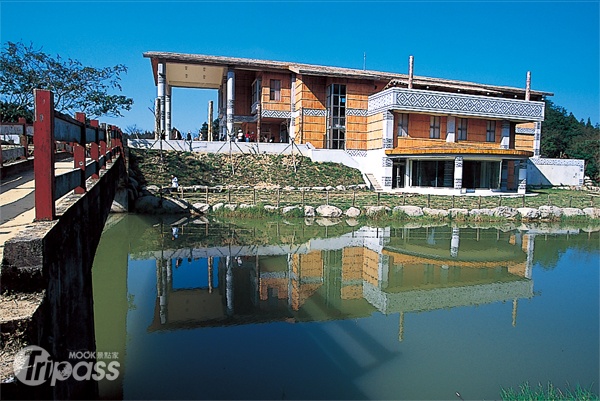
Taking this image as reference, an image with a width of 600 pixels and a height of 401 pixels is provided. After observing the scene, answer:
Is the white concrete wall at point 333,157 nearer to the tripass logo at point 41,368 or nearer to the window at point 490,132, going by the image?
the window at point 490,132

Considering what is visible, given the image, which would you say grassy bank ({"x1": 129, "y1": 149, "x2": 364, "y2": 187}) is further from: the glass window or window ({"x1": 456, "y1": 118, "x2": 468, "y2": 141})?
window ({"x1": 456, "y1": 118, "x2": 468, "y2": 141})

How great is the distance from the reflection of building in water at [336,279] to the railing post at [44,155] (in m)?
3.78

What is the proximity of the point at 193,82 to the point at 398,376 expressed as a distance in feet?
98.8

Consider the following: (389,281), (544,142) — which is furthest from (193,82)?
(544,142)

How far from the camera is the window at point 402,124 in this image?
25.7 metres

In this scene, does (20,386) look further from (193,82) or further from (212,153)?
(193,82)

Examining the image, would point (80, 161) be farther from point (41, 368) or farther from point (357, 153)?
point (357, 153)

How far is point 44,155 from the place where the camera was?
3225 mm

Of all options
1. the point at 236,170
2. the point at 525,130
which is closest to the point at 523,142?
the point at 525,130

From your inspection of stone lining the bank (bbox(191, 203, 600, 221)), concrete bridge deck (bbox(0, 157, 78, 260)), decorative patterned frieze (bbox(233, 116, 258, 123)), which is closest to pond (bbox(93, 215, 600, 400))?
concrete bridge deck (bbox(0, 157, 78, 260))

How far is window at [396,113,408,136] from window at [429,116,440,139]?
1670mm

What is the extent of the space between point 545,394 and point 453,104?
2355cm

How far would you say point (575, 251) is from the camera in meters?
13.0

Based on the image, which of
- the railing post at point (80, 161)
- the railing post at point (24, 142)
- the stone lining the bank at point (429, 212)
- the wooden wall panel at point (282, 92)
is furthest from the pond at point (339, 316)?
the wooden wall panel at point (282, 92)
